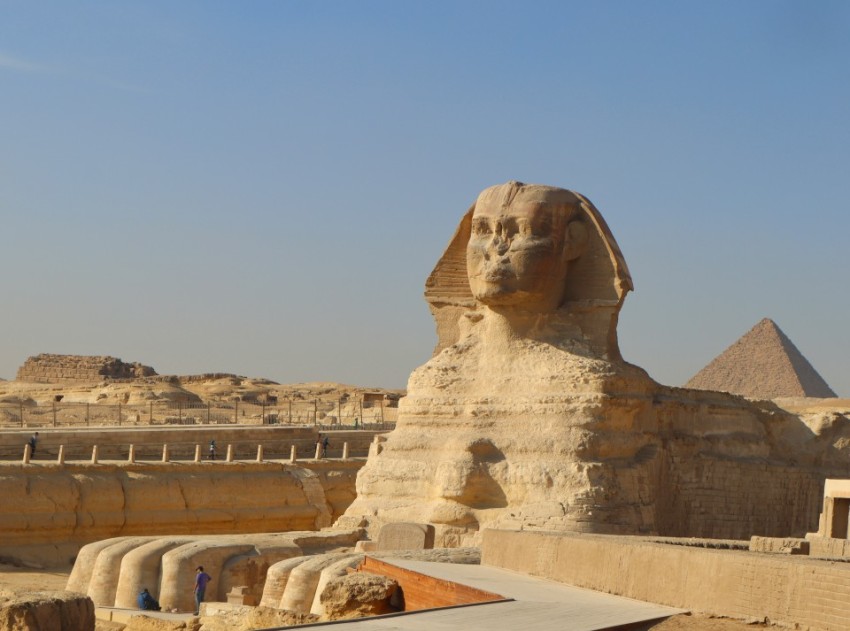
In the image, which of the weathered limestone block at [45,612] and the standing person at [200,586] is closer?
the weathered limestone block at [45,612]

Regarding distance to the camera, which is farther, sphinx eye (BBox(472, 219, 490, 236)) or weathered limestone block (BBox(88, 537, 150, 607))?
sphinx eye (BBox(472, 219, 490, 236))

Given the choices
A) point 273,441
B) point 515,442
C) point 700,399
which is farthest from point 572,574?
point 273,441

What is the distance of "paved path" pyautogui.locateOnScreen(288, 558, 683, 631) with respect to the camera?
1064 cm

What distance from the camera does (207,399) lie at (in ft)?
220

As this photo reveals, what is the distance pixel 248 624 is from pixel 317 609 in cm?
191

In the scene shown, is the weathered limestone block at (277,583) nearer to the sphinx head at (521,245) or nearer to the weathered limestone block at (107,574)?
the weathered limestone block at (107,574)

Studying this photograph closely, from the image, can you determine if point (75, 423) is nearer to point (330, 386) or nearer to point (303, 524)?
point (303, 524)

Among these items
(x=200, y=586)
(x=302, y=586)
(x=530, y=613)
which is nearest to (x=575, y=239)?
(x=200, y=586)

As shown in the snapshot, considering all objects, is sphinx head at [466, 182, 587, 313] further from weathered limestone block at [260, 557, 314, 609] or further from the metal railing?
the metal railing

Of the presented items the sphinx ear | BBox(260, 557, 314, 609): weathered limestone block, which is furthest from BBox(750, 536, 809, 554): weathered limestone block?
the sphinx ear

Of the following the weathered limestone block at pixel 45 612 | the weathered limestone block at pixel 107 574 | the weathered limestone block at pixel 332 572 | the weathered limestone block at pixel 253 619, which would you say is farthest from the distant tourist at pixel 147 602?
the weathered limestone block at pixel 45 612

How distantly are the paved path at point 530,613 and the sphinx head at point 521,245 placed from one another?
873 cm

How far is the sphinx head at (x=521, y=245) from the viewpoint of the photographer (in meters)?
21.6

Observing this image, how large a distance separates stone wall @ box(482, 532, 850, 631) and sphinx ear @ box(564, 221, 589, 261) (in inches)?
342
